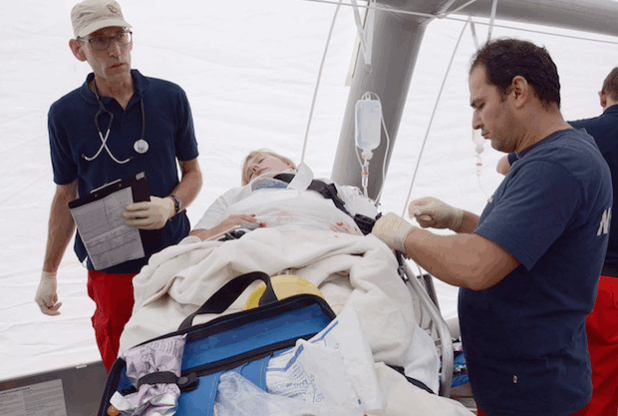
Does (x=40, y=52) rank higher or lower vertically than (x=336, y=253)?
higher

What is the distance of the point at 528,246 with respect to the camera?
3.69 feet

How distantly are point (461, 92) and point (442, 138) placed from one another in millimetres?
312

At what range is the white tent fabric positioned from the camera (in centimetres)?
217

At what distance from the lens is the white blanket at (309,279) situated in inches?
45.9

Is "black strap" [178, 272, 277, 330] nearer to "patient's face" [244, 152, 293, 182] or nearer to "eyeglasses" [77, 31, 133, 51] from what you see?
"eyeglasses" [77, 31, 133, 51]

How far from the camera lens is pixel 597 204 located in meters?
1.21

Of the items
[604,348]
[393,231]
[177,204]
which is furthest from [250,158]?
[604,348]

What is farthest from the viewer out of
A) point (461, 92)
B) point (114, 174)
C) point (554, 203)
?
point (461, 92)

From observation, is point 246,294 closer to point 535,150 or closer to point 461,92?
point 535,150

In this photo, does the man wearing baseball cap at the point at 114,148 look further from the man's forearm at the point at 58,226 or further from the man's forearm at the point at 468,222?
the man's forearm at the point at 468,222

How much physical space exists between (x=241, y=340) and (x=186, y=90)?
5.59 ft

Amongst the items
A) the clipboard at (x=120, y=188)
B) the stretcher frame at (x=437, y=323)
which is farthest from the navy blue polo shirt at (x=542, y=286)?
the clipboard at (x=120, y=188)

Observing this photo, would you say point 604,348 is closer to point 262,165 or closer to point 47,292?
point 262,165

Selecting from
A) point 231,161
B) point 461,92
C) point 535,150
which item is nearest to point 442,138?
point 461,92
